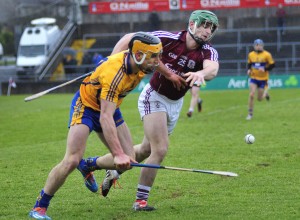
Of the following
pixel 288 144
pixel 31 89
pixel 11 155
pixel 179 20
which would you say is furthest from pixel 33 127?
pixel 179 20

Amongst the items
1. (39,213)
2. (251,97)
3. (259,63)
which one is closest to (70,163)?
(39,213)

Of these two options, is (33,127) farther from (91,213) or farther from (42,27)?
(42,27)

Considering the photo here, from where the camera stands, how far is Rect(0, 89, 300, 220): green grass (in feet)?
27.2

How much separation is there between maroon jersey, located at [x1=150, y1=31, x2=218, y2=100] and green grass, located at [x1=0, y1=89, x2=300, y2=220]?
55.3 inches

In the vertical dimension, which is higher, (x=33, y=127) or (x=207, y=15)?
(x=207, y=15)

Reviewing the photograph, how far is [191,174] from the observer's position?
35.9ft

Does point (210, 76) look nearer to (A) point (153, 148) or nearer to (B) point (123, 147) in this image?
(A) point (153, 148)

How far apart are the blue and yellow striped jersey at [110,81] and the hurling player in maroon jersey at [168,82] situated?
0.66 metres

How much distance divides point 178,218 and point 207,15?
239 cm

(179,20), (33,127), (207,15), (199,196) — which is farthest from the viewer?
(179,20)

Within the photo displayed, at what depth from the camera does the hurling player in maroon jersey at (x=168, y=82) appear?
8.38m

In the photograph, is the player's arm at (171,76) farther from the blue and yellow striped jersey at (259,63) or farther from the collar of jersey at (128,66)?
the blue and yellow striped jersey at (259,63)

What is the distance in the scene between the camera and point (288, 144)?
571 inches

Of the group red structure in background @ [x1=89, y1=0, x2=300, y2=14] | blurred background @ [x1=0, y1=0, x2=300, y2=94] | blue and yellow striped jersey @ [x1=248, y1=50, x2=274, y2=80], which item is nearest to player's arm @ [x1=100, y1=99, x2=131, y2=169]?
blue and yellow striped jersey @ [x1=248, y1=50, x2=274, y2=80]
